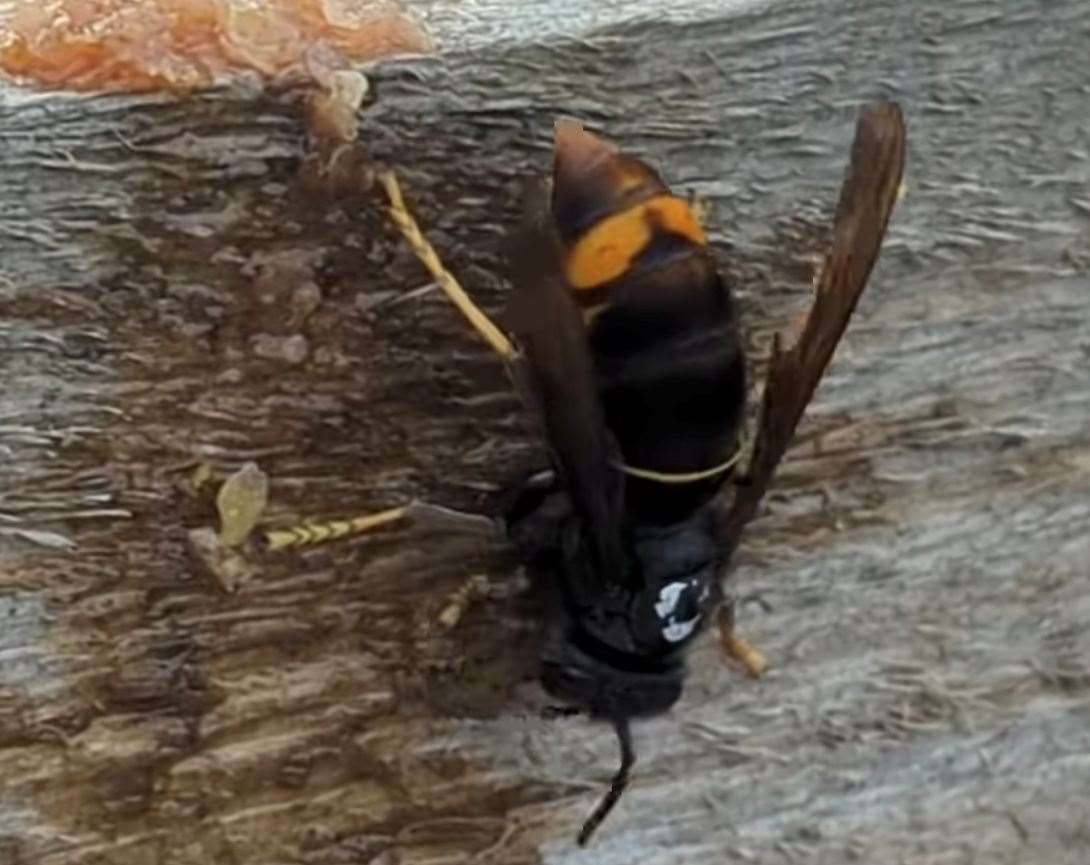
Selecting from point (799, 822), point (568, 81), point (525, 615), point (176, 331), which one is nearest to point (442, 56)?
point (568, 81)

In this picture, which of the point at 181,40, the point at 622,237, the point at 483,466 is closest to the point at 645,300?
the point at 622,237

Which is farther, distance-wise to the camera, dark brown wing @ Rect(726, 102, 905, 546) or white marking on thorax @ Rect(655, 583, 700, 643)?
white marking on thorax @ Rect(655, 583, 700, 643)

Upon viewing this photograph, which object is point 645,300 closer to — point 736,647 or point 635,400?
point 635,400

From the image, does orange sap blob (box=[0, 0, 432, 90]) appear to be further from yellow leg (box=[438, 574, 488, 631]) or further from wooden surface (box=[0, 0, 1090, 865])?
yellow leg (box=[438, 574, 488, 631])

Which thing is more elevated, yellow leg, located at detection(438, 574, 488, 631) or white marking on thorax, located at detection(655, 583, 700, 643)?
yellow leg, located at detection(438, 574, 488, 631)

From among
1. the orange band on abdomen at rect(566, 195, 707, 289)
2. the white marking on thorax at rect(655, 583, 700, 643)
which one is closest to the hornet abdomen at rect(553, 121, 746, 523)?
the orange band on abdomen at rect(566, 195, 707, 289)

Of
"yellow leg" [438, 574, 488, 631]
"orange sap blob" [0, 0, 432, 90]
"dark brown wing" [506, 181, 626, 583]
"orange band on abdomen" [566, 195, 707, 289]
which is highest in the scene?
"orange sap blob" [0, 0, 432, 90]

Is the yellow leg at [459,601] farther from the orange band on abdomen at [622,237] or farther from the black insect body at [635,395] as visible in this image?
the orange band on abdomen at [622,237]

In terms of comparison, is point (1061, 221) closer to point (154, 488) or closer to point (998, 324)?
point (998, 324)
